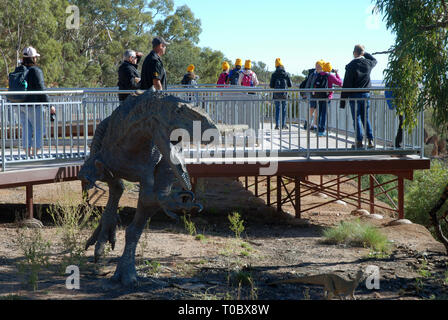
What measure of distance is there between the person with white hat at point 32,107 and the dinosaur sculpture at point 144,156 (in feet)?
11.3

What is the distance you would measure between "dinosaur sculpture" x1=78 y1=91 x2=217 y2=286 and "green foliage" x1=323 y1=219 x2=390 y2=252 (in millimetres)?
5051

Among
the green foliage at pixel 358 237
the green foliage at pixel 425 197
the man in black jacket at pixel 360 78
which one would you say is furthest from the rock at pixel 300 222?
the green foliage at pixel 425 197

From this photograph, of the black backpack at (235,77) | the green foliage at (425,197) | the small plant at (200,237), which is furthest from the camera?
the black backpack at (235,77)

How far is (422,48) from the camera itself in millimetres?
8781

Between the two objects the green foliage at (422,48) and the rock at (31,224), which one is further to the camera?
the rock at (31,224)

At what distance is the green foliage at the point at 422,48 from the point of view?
8852 mm

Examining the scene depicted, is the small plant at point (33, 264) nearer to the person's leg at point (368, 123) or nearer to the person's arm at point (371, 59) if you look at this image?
the person's leg at point (368, 123)

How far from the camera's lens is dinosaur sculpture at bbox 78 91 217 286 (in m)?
6.61

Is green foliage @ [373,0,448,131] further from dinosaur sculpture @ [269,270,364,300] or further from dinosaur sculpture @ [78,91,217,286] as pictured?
dinosaur sculpture @ [78,91,217,286]

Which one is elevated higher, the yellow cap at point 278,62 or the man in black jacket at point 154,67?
the yellow cap at point 278,62

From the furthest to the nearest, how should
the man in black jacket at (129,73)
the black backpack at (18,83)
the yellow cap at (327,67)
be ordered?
the yellow cap at (327,67), the man in black jacket at (129,73), the black backpack at (18,83)

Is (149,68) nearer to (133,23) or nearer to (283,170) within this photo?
(283,170)

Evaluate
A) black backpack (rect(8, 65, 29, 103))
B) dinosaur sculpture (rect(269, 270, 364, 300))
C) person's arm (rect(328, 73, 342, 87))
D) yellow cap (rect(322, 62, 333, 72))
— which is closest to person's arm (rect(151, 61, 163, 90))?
black backpack (rect(8, 65, 29, 103))

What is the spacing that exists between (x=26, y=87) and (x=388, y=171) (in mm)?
7367
